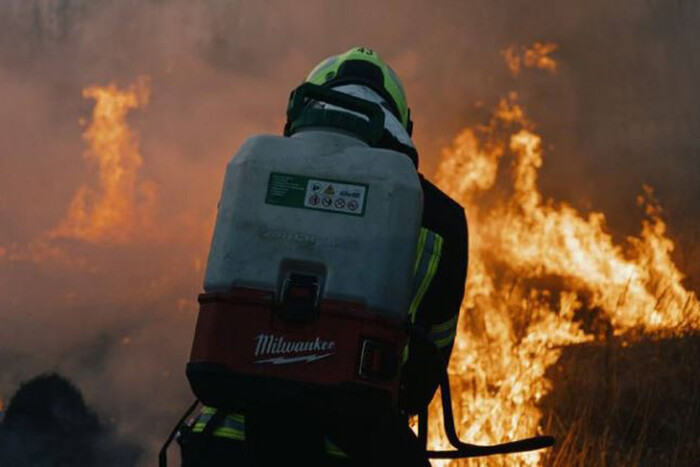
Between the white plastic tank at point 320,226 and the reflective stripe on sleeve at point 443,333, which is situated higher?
the white plastic tank at point 320,226

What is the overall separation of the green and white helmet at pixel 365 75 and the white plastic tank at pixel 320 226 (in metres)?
1.10

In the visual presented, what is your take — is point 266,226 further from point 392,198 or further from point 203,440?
point 203,440

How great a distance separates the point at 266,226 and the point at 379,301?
47 cm

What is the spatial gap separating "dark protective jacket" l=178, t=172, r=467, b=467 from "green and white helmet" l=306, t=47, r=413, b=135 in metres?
0.72

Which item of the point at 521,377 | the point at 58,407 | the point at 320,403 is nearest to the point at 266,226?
the point at 320,403

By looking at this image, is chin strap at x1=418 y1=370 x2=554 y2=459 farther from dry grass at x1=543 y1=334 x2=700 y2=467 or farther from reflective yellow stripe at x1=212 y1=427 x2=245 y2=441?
dry grass at x1=543 y1=334 x2=700 y2=467

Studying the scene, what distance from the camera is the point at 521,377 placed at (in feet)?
28.5

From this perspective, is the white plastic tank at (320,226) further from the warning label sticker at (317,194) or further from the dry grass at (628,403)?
the dry grass at (628,403)

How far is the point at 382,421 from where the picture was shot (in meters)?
2.26

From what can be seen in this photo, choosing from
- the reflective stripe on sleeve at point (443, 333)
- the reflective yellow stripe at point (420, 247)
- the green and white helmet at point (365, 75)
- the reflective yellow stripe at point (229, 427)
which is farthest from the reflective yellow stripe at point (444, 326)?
the green and white helmet at point (365, 75)

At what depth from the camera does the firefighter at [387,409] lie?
2240 millimetres

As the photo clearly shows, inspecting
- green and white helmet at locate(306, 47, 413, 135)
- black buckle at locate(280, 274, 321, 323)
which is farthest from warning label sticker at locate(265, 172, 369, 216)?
green and white helmet at locate(306, 47, 413, 135)

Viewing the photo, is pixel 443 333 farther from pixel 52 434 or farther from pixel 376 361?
pixel 52 434

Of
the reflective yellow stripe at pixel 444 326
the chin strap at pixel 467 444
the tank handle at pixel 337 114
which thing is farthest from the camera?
the reflective yellow stripe at pixel 444 326
